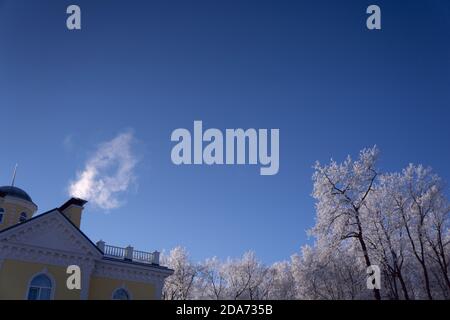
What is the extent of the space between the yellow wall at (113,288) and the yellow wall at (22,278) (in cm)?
197

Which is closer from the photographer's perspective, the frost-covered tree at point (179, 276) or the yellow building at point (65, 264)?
the yellow building at point (65, 264)

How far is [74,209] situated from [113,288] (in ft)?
26.1

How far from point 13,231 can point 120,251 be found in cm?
857

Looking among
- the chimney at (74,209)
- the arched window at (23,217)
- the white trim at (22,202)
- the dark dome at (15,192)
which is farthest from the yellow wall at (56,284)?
the dark dome at (15,192)

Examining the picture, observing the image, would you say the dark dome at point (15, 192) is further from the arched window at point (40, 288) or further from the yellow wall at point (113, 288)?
the yellow wall at point (113, 288)

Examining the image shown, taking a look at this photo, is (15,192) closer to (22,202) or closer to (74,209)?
(22,202)

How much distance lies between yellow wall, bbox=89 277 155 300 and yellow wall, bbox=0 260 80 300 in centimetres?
197

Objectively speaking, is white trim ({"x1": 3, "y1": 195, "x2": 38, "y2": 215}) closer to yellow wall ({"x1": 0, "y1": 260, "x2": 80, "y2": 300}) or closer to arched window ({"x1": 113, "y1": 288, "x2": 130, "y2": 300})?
yellow wall ({"x1": 0, "y1": 260, "x2": 80, "y2": 300})

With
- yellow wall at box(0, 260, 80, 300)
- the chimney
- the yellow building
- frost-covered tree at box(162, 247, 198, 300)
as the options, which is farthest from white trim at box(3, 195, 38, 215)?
frost-covered tree at box(162, 247, 198, 300)

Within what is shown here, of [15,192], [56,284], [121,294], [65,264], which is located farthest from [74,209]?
[121,294]

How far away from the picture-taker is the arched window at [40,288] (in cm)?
2862
